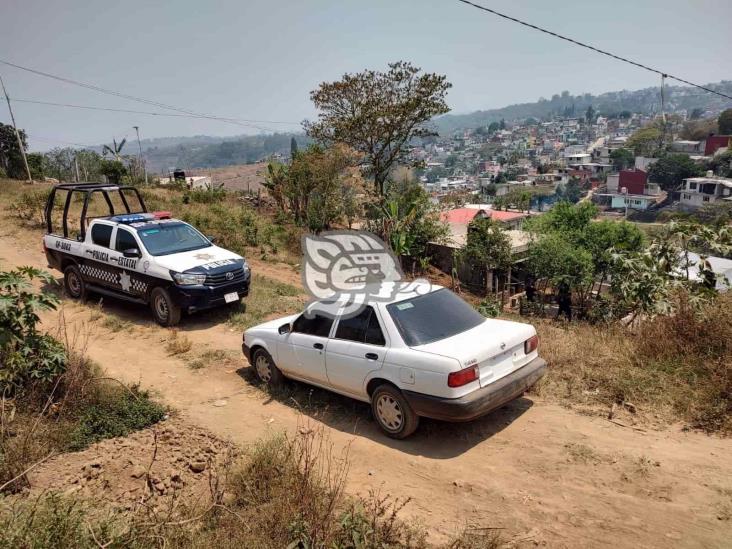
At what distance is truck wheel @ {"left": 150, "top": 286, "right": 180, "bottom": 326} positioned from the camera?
8836mm

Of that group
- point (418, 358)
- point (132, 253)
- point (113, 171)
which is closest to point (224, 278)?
point (132, 253)

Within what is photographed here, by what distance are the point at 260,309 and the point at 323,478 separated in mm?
6148

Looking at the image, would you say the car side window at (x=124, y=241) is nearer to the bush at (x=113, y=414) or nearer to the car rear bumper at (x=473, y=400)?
the bush at (x=113, y=414)

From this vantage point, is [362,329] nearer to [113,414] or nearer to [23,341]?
[113,414]

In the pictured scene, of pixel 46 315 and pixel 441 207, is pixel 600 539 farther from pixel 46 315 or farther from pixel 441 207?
pixel 441 207

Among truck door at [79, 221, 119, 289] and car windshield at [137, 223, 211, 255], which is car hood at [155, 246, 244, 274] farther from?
truck door at [79, 221, 119, 289]

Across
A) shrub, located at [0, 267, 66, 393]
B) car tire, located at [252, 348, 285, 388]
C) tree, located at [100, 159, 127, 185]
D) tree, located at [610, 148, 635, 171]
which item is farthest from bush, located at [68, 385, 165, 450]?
tree, located at [610, 148, 635, 171]

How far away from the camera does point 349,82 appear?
2509cm

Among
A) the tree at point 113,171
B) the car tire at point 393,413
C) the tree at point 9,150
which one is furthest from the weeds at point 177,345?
the tree at point 9,150

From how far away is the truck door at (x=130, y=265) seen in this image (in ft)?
29.9

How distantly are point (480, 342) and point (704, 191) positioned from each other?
312 ft

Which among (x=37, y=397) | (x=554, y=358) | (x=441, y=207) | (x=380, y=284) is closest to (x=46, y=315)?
(x=37, y=397)

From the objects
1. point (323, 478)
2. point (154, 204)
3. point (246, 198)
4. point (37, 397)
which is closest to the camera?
point (323, 478)

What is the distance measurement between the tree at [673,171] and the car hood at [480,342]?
10344 centimetres
